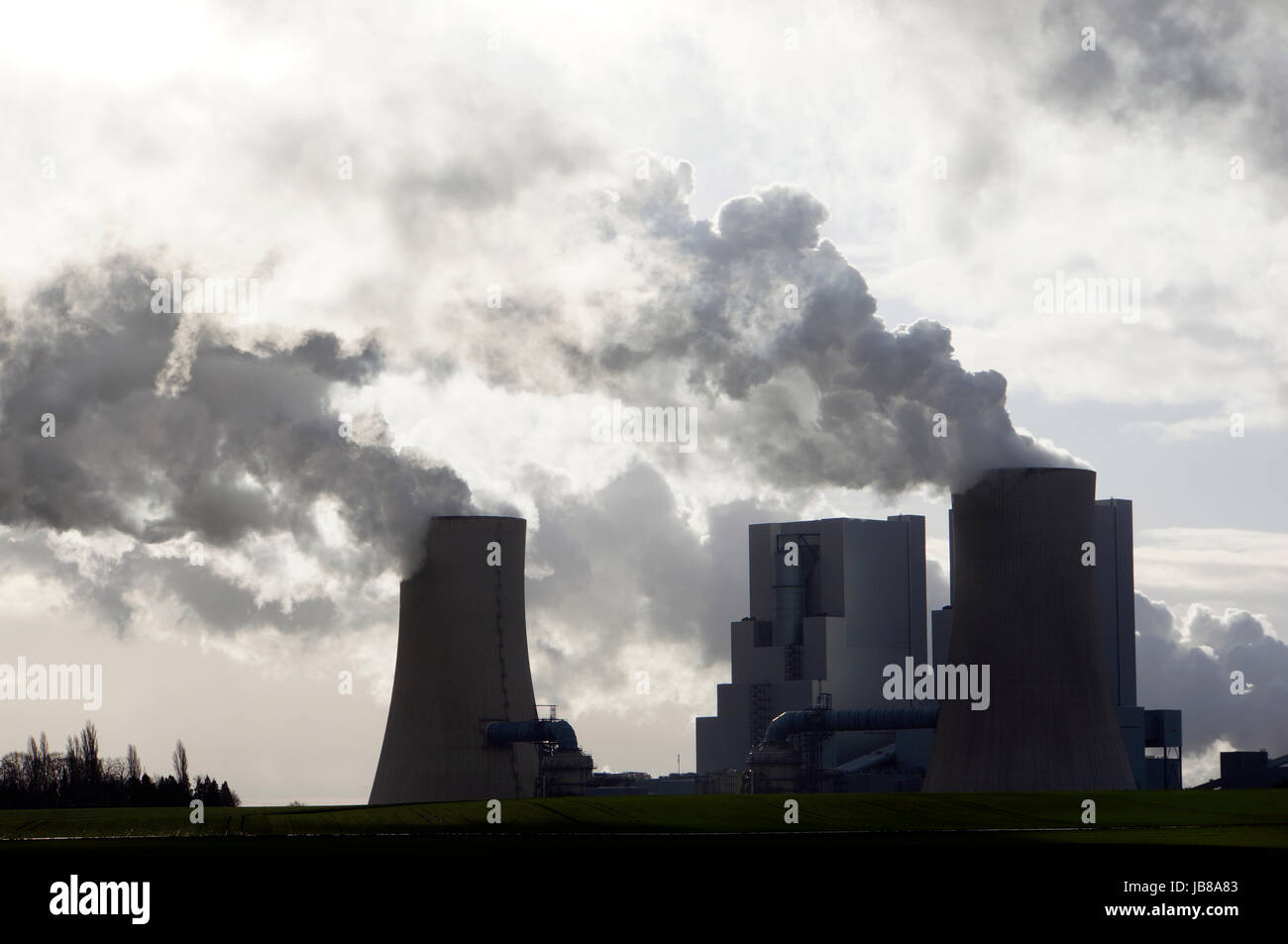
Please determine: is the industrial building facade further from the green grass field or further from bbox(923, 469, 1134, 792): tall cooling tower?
the green grass field

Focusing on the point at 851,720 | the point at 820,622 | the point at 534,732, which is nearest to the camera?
the point at 534,732

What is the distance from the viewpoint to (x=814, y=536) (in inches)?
2211

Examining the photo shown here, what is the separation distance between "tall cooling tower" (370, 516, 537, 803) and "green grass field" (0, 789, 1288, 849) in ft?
15.3

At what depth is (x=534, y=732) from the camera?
48.2m

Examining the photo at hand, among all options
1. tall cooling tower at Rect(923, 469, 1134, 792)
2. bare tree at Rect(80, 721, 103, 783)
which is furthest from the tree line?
tall cooling tower at Rect(923, 469, 1134, 792)

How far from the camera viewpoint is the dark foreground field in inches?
695

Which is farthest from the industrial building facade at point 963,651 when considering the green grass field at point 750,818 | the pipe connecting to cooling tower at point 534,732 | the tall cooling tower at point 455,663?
the tall cooling tower at point 455,663

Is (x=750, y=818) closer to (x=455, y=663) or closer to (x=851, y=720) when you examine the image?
(x=455, y=663)

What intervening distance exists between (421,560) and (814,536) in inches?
565
